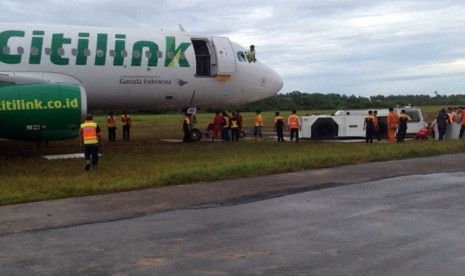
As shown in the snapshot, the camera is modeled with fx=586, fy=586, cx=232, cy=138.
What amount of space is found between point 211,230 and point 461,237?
3.19 metres

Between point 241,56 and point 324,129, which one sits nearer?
point 241,56

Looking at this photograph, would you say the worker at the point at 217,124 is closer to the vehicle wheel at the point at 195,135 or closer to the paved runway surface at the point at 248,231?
the vehicle wheel at the point at 195,135

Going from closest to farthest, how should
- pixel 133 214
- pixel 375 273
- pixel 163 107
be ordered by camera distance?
pixel 375 273 < pixel 133 214 < pixel 163 107

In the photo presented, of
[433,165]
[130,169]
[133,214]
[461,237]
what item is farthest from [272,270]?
[433,165]

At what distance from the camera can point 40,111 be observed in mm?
16172

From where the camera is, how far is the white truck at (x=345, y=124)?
28.5 m

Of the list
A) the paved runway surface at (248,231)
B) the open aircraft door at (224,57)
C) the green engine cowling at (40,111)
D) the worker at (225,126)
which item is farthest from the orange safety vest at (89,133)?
the worker at (225,126)

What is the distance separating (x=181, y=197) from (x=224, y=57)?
497 inches

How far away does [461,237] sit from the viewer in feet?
24.0

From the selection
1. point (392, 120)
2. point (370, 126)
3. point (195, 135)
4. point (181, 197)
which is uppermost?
point (392, 120)

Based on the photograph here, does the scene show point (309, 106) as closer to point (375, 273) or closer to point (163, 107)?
point (163, 107)

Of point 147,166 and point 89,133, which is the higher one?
point 89,133

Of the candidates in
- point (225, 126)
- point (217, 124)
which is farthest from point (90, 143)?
point (217, 124)

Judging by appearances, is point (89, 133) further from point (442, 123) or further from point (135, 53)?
point (442, 123)
